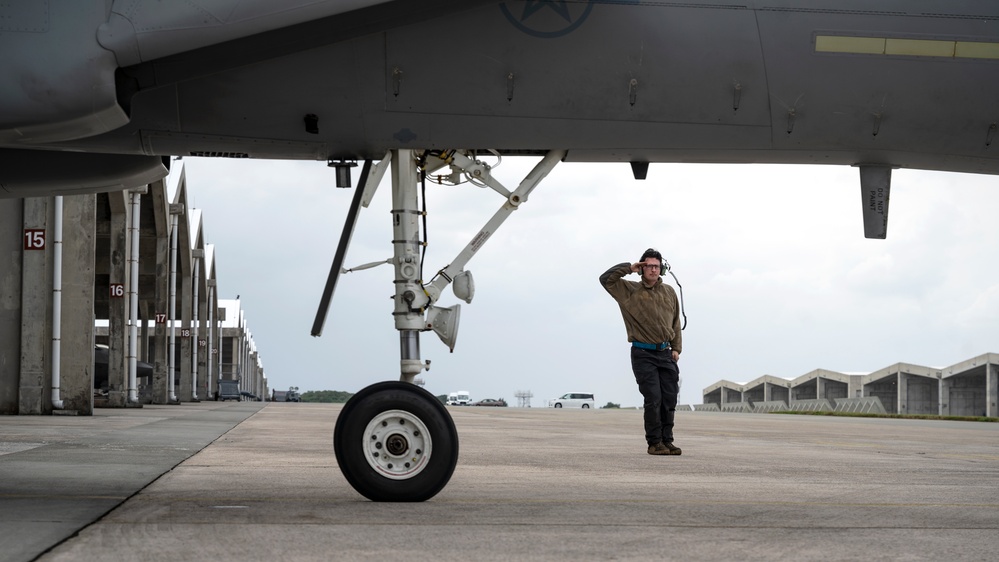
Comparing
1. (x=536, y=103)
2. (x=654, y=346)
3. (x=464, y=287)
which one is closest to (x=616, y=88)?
(x=536, y=103)

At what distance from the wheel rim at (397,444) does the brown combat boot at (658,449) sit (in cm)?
540

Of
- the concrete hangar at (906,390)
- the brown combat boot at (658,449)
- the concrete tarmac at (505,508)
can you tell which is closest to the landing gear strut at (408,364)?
the concrete tarmac at (505,508)

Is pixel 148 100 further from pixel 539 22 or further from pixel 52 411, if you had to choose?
pixel 52 411

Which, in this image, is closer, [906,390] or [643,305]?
[643,305]

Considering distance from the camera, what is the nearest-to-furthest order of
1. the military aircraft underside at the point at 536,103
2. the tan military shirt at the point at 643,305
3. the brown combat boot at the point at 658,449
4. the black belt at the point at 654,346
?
the military aircraft underside at the point at 536,103 → the tan military shirt at the point at 643,305 → the black belt at the point at 654,346 → the brown combat boot at the point at 658,449

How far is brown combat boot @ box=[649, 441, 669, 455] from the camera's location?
11008 mm

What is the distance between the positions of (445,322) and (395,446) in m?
0.94

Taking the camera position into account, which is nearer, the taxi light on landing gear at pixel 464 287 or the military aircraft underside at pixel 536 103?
the military aircraft underside at pixel 536 103

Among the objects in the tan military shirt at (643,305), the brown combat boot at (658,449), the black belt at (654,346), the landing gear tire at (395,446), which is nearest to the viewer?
the landing gear tire at (395,446)

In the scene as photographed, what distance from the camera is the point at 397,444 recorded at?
609 centimetres

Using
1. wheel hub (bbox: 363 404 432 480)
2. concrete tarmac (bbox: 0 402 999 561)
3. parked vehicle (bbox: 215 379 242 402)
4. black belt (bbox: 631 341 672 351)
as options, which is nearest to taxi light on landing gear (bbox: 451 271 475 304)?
wheel hub (bbox: 363 404 432 480)

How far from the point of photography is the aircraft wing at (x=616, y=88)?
6.52m

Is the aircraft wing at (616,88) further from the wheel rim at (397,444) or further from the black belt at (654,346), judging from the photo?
the black belt at (654,346)

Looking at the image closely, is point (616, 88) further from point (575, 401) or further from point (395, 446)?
point (575, 401)
